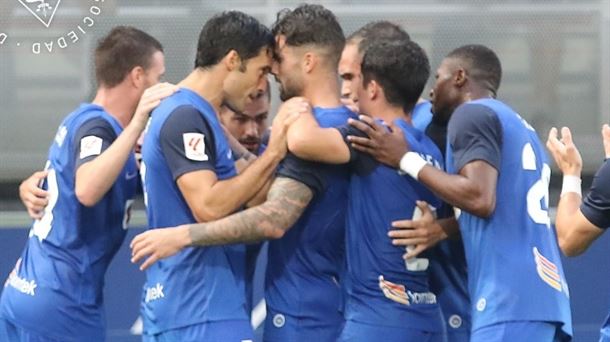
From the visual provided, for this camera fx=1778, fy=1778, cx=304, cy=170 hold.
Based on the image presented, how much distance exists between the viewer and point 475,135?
6227 millimetres

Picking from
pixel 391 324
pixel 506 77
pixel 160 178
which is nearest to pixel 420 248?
pixel 391 324

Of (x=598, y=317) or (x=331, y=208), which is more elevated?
(x=331, y=208)

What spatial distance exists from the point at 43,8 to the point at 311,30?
1873 mm

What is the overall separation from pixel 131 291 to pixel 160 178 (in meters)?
1.87

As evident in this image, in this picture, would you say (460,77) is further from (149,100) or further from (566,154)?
(149,100)

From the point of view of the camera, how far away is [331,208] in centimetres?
651

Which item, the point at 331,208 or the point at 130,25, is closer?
the point at 331,208

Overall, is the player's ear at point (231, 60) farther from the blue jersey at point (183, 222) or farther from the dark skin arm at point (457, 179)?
the dark skin arm at point (457, 179)

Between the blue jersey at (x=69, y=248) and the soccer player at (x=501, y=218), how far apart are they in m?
1.12

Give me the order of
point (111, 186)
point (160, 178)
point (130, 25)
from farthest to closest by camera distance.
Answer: point (130, 25) < point (111, 186) < point (160, 178)

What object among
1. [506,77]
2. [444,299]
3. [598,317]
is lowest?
[598,317]

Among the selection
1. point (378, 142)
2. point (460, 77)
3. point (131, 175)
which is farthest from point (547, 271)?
point (131, 175)

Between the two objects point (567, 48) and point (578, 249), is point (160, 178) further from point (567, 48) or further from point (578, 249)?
point (567, 48)

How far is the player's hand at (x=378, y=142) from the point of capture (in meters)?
6.34
